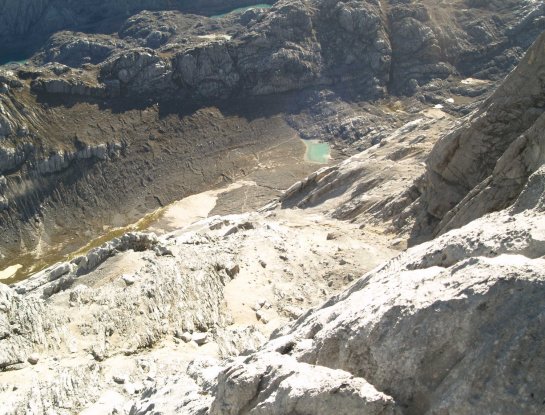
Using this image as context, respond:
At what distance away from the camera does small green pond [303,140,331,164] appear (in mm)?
116875

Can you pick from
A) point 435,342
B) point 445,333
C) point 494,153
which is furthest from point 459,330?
point 494,153

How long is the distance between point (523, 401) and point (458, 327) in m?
2.20

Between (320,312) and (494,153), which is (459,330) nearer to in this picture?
(320,312)

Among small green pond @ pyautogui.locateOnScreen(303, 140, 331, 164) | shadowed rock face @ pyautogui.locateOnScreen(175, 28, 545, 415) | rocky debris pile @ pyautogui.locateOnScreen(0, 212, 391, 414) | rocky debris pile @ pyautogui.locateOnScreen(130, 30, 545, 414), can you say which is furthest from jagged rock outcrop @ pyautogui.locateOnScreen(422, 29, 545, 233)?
small green pond @ pyautogui.locateOnScreen(303, 140, 331, 164)

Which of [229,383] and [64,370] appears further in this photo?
[64,370]

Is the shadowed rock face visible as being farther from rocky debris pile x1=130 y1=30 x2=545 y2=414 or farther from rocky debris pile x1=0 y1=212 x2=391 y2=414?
rocky debris pile x1=0 y1=212 x2=391 y2=414

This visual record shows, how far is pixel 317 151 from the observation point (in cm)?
12031

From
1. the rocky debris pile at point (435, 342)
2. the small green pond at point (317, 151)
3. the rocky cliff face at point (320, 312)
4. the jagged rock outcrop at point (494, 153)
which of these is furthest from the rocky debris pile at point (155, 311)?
the small green pond at point (317, 151)

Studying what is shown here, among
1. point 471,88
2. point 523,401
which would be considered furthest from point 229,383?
point 471,88

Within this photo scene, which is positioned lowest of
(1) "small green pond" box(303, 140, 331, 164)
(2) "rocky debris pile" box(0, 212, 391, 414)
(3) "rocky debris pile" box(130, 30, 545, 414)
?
(1) "small green pond" box(303, 140, 331, 164)

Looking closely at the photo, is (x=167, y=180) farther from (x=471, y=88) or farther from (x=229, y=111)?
(x=471, y=88)

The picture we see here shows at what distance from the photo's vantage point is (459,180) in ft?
121

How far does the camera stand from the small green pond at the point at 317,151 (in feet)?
383

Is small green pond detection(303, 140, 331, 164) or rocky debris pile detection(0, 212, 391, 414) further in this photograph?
small green pond detection(303, 140, 331, 164)
